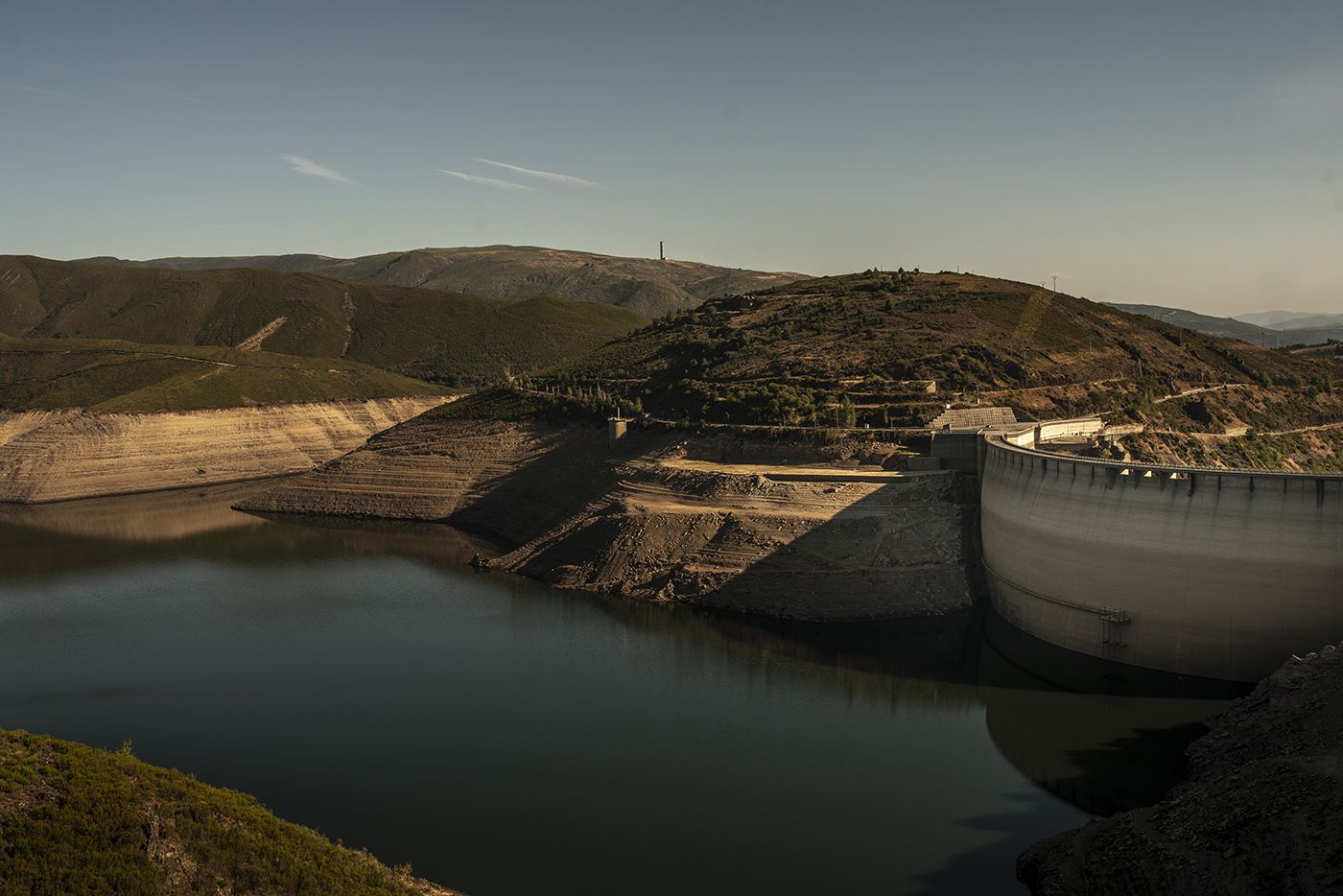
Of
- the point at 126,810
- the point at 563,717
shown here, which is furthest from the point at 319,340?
the point at 126,810

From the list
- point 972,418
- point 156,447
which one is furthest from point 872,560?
point 156,447

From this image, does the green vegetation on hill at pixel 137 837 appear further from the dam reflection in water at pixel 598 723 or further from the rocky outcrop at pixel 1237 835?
the rocky outcrop at pixel 1237 835

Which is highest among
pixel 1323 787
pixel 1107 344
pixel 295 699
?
pixel 1107 344

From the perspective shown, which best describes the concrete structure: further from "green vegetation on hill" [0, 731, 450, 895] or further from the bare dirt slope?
"green vegetation on hill" [0, 731, 450, 895]

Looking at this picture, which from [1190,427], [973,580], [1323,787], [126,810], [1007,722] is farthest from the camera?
[1190,427]

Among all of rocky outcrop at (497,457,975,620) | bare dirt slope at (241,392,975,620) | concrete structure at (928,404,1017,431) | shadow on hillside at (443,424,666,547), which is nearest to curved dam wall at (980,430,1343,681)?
rocky outcrop at (497,457,975,620)

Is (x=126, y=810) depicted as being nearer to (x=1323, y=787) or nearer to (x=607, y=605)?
(x=1323, y=787)

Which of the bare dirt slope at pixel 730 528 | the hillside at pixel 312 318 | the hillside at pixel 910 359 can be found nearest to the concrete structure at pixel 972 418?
the hillside at pixel 910 359
